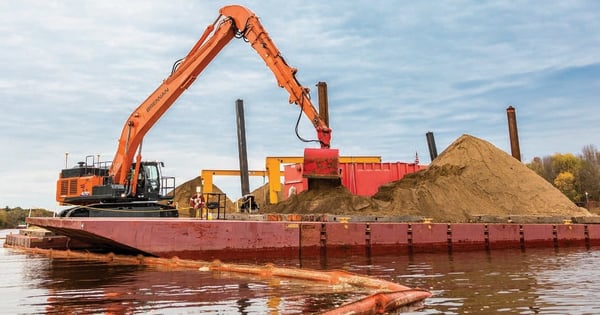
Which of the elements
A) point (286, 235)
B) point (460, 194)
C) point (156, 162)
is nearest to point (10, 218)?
point (156, 162)

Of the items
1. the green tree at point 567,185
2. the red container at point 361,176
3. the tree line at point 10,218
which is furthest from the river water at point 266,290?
the tree line at point 10,218

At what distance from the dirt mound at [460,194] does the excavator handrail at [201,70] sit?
2596 mm

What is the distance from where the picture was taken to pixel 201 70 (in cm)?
1730

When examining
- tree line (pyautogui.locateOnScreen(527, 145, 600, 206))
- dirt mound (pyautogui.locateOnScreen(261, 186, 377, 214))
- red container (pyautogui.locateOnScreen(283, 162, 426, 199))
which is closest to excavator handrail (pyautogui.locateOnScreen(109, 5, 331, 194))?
dirt mound (pyautogui.locateOnScreen(261, 186, 377, 214))

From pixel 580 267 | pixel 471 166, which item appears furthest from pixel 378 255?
pixel 471 166

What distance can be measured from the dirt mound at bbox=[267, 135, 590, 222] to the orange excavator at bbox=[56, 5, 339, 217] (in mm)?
Result: 1339

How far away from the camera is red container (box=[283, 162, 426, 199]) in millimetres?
22891

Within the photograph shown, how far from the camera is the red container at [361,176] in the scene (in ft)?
75.1

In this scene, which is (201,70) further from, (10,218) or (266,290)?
(10,218)

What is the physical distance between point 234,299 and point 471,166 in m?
19.5

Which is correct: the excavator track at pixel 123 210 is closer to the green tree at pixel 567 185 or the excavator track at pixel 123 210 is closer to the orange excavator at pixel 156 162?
the orange excavator at pixel 156 162

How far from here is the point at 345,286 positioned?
732 cm

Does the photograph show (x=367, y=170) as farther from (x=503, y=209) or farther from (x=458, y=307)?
(x=458, y=307)

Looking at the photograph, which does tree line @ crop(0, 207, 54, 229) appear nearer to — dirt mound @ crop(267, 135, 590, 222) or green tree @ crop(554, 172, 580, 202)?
dirt mound @ crop(267, 135, 590, 222)
